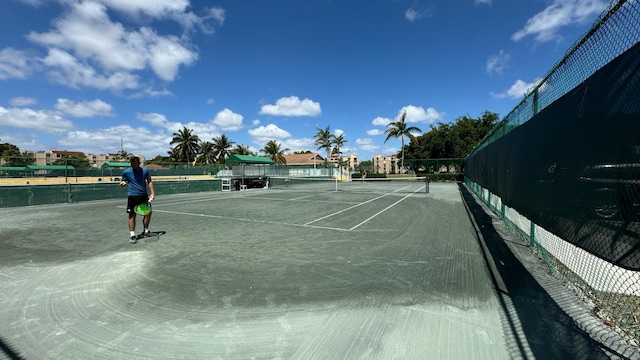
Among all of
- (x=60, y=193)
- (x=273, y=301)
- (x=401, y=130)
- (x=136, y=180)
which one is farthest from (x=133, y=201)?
(x=401, y=130)

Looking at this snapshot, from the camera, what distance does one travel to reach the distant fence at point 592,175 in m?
2.22

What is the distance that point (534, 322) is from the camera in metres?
3.07

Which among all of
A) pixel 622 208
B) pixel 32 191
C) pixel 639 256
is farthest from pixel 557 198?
pixel 32 191

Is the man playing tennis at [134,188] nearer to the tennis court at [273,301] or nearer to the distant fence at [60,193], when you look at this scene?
the tennis court at [273,301]

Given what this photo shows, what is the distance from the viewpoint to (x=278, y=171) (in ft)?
124

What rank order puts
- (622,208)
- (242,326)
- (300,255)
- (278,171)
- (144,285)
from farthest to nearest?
(278,171), (300,255), (144,285), (242,326), (622,208)

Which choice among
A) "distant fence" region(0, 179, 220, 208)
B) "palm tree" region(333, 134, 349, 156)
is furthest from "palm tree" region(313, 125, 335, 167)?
"distant fence" region(0, 179, 220, 208)

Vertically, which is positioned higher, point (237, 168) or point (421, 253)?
point (237, 168)

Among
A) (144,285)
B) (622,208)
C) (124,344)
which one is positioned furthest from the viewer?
(144,285)

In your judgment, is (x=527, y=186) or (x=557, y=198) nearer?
(x=557, y=198)

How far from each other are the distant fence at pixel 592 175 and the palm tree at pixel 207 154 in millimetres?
82233

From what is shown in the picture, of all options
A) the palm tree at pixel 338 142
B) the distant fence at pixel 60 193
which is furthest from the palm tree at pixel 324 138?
the distant fence at pixel 60 193

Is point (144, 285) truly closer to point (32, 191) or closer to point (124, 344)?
point (124, 344)

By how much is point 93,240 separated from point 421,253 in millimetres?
7445
